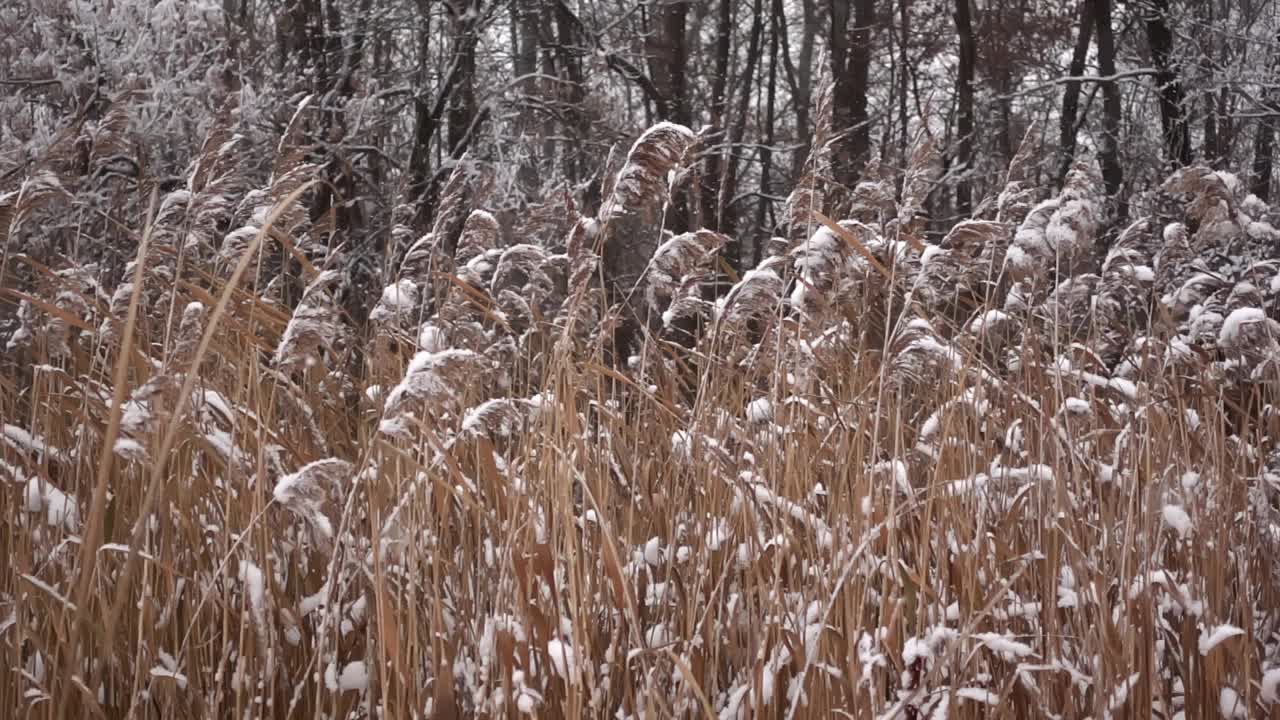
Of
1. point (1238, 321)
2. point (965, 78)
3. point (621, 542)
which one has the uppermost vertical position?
point (965, 78)

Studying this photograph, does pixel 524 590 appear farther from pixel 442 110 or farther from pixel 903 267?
pixel 442 110

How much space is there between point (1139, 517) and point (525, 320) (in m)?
2.61

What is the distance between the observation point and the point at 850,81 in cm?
1187

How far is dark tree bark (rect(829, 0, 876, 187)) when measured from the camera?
37.9 feet

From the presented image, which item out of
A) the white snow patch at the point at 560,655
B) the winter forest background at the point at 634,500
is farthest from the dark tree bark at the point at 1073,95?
the white snow patch at the point at 560,655

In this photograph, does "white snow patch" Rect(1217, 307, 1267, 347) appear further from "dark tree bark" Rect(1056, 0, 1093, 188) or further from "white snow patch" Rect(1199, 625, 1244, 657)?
"dark tree bark" Rect(1056, 0, 1093, 188)

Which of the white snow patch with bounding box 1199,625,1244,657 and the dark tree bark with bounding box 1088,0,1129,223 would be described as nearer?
the white snow patch with bounding box 1199,625,1244,657

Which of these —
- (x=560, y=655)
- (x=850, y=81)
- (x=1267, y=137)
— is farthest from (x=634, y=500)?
(x=1267, y=137)

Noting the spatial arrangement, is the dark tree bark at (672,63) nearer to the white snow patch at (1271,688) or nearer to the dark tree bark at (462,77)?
the dark tree bark at (462,77)

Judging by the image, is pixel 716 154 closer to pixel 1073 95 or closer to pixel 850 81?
pixel 850 81

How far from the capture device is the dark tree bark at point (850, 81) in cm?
1155

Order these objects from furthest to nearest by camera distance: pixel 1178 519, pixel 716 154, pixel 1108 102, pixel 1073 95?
pixel 1073 95 → pixel 1108 102 → pixel 716 154 → pixel 1178 519

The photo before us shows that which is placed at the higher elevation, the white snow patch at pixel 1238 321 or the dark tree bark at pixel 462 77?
the dark tree bark at pixel 462 77

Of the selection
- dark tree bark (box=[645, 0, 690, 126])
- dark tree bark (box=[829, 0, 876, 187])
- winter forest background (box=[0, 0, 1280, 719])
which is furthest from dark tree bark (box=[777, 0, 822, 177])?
winter forest background (box=[0, 0, 1280, 719])
